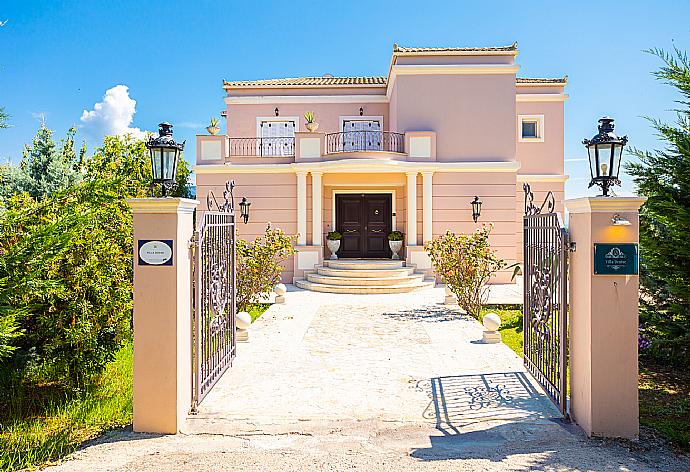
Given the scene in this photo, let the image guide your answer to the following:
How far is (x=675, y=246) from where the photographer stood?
5059 mm

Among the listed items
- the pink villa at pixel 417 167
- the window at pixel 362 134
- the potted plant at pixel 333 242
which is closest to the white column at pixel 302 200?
the pink villa at pixel 417 167

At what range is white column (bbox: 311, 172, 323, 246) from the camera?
53.8ft

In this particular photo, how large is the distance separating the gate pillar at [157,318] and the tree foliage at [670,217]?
4.88 meters

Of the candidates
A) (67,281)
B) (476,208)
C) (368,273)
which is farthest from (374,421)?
(476,208)

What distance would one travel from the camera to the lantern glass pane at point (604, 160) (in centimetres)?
453

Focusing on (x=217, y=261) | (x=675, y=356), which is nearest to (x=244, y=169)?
(x=217, y=261)

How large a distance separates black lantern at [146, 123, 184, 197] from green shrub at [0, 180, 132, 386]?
75 centimetres

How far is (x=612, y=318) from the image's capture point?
4.26 meters

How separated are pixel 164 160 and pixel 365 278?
34.5ft

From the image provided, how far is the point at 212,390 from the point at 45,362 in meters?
1.80

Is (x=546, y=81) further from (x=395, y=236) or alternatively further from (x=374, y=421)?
(x=374, y=421)

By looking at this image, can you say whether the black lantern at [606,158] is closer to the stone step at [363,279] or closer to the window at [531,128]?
the stone step at [363,279]

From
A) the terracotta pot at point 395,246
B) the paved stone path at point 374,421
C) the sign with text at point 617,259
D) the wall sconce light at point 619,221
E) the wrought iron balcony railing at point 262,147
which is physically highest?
the wrought iron balcony railing at point 262,147

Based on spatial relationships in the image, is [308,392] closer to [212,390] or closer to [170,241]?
[212,390]
